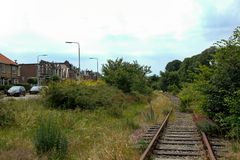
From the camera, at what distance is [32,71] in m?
146

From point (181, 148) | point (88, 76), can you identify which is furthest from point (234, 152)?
point (88, 76)

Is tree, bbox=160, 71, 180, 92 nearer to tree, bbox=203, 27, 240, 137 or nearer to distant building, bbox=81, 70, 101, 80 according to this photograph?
distant building, bbox=81, 70, 101, 80

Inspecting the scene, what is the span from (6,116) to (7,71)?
8689 centimetres

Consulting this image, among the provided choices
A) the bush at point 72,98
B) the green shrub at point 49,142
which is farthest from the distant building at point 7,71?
the green shrub at point 49,142

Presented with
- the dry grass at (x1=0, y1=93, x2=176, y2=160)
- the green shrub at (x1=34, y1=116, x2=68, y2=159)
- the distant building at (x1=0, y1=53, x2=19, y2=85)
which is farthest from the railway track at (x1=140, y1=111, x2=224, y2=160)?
the distant building at (x1=0, y1=53, x2=19, y2=85)

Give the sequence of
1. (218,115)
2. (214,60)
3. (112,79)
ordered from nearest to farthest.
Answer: (218,115)
(214,60)
(112,79)

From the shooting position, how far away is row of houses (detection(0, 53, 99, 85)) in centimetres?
10231

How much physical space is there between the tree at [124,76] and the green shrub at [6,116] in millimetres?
30103

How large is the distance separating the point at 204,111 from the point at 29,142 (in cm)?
763

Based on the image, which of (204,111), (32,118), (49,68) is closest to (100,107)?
(32,118)

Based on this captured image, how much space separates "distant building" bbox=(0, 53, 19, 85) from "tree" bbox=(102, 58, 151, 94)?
46.1 m

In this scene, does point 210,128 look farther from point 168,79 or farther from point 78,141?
point 168,79

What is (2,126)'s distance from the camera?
63.1 ft

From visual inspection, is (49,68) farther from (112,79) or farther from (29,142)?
(29,142)
